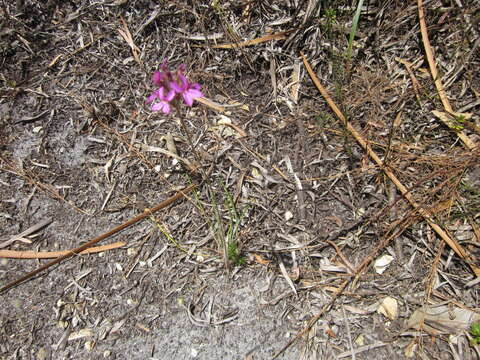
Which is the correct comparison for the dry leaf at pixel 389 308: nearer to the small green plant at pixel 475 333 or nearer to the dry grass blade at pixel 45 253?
the small green plant at pixel 475 333

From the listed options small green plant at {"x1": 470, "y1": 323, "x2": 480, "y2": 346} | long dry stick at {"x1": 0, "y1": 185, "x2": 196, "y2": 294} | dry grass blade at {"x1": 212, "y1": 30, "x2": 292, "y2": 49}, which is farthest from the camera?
dry grass blade at {"x1": 212, "y1": 30, "x2": 292, "y2": 49}

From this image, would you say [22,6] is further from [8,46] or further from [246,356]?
[246,356]

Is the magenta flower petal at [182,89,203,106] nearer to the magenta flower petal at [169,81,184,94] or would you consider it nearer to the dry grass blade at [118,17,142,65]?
the magenta flower petal at [169,81,184,94]

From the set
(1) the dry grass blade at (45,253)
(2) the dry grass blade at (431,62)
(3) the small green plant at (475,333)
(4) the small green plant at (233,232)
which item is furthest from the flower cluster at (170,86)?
(3) the small green plant at (475,333)

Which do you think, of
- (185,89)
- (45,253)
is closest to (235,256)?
(185,89)

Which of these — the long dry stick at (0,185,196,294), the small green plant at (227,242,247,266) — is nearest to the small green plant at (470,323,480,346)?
the small green plant at (227,242,247,266)

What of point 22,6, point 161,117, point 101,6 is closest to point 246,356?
point 161,117

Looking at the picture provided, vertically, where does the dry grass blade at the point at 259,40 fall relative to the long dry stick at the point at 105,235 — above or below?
above
